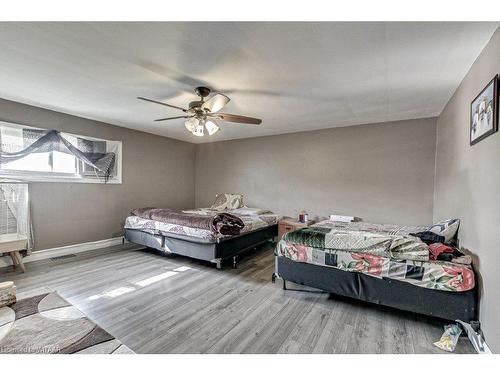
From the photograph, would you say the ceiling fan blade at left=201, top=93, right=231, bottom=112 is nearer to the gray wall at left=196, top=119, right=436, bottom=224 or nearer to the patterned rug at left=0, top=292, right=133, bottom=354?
the patterned rug at left=0, top=292, right=133, bottom=354

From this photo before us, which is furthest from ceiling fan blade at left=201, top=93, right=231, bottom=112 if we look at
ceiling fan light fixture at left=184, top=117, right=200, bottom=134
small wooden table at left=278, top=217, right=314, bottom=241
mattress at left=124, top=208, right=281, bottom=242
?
small wooden table at left=278, top=217, right=314, bottom=241

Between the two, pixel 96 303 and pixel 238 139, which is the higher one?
pixel 238 139

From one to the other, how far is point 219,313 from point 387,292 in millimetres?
1556

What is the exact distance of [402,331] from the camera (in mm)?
1875

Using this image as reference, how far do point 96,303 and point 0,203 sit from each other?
2.23 metres

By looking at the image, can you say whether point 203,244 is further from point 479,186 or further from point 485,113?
point 485,113

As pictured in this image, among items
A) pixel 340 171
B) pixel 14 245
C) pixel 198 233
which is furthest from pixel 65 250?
pixel 340 171

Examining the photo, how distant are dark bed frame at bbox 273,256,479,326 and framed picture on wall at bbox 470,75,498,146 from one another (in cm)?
122

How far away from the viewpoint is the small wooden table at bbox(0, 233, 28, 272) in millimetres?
2818

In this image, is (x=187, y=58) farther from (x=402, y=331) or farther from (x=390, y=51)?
(x=402, y=331)

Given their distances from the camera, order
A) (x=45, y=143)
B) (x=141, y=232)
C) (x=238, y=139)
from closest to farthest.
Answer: (x=45, y=143) < (x=141, y=232) < (x=238, y=139)

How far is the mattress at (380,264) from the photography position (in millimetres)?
1820

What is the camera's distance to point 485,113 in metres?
1.70
